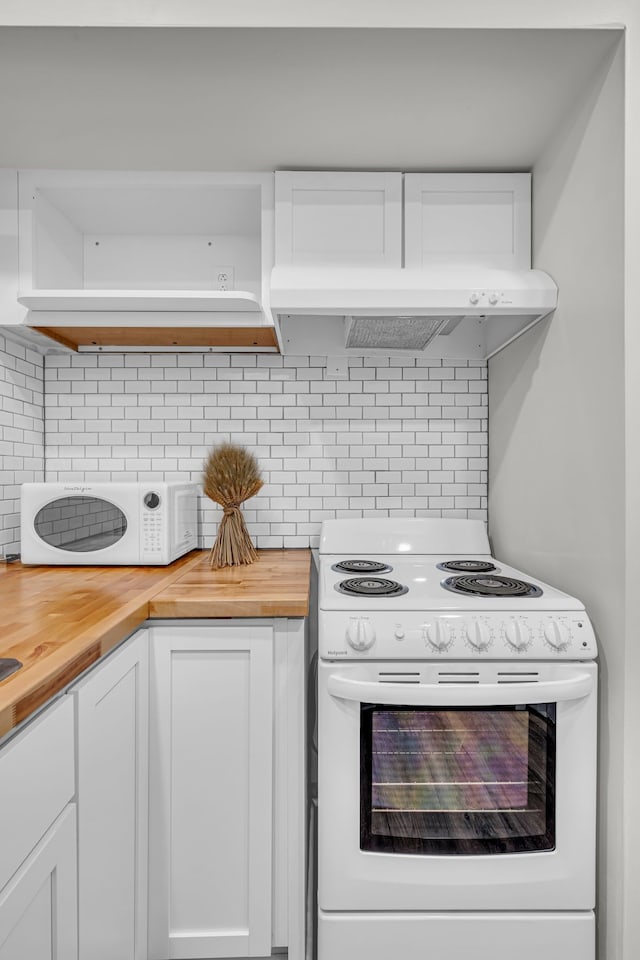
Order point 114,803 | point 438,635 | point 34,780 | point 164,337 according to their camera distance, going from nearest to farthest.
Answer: point 34,780
point 114,803
point 438,635
point 164,337

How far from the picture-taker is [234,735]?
1.29 meters

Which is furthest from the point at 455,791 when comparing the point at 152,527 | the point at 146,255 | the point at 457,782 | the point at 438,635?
the point at 146,255

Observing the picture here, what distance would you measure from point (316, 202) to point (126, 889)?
1850 millimetres

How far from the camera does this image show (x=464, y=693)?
120 cm

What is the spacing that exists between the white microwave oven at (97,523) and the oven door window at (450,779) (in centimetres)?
85

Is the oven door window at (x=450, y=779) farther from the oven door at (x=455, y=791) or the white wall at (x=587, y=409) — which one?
the white wall at (x=587, y=409)

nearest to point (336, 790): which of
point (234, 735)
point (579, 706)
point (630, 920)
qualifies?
point (234, 735)

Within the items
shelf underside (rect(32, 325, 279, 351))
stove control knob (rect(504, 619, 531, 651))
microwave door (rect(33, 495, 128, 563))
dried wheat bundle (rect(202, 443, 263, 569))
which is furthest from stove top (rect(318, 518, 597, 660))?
shelf underside (rect(32, 325, 279, 351))

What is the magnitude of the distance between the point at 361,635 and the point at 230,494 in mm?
742

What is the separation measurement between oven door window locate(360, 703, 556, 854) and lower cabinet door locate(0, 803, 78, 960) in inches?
24.1

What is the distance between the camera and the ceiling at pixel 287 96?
1.18 metres

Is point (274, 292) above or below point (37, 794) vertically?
above

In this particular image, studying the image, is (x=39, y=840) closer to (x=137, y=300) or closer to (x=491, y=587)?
(x=491, y=587)

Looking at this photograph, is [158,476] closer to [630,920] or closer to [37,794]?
[37,794]
